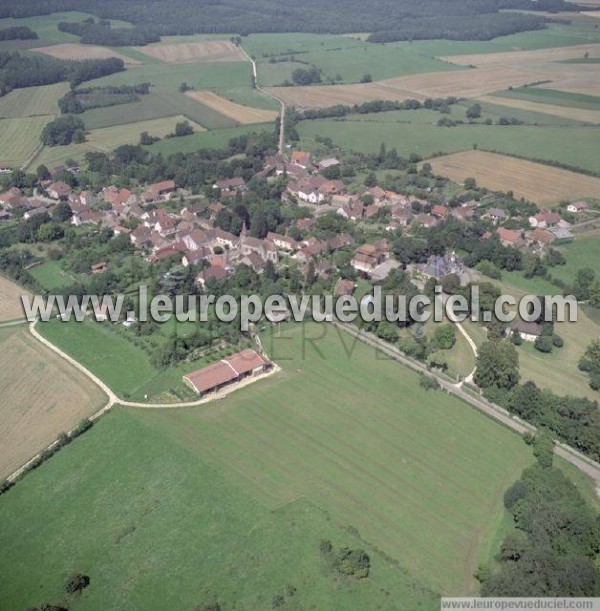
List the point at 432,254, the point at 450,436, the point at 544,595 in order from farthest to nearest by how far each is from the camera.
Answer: the point at 432,254, the point at 450,436, the point at 544,595

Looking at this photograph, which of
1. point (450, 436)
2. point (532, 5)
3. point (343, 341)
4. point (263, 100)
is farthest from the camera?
point (532, 5)

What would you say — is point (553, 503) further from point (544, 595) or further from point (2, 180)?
point (2, 180)

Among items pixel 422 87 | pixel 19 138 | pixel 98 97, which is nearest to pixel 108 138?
pixel 19 138

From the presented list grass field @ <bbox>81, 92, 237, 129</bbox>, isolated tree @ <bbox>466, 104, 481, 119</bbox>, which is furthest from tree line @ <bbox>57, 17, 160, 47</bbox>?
isolated tree @ <bbox>466, 104, 481, 119</bbox>

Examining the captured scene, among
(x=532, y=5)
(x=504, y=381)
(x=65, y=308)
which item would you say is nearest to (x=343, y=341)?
(x=504, y=381)

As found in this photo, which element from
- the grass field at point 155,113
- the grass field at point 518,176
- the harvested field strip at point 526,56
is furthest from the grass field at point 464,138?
the harvested field strip at point 526,56

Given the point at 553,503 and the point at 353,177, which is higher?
the point at 553,503

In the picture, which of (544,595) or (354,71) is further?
(354,71)

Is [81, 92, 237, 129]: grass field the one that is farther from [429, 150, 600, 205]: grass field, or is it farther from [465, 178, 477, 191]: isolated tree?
[465, 178, 477, 191]: isolated tree
